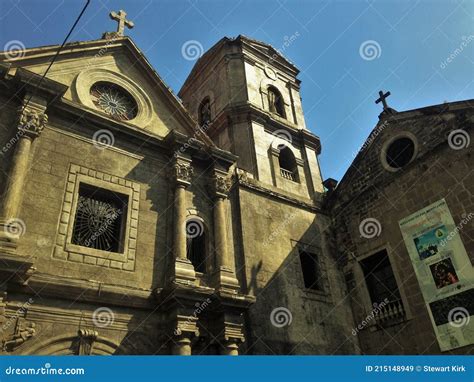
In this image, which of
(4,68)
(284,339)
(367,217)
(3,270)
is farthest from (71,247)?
(367,217)

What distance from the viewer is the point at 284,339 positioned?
11664mm

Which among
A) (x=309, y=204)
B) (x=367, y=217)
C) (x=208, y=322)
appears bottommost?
(x=208, y=322)

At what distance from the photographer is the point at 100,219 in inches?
422

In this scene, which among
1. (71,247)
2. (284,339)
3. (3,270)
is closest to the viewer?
(3,270)

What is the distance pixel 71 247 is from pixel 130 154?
11.2ft

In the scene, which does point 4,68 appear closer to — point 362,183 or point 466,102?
point 362,183
